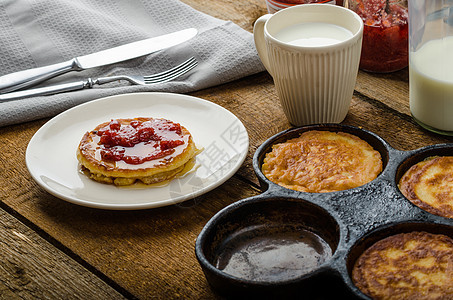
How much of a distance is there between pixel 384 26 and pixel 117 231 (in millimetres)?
962

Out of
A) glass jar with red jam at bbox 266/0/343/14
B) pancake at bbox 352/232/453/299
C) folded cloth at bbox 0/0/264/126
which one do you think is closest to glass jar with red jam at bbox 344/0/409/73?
glass jar with red jam at bbox 266/0/343/14

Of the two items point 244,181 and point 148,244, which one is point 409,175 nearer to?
point 244,181

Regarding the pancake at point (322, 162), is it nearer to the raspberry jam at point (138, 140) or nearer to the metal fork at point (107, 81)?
the raspberry jam at point (138, 140)

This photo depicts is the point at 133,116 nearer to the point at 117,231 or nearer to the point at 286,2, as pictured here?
the point at 117,231

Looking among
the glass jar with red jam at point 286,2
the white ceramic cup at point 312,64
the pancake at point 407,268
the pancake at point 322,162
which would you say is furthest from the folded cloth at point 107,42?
the pancake at point 407,268

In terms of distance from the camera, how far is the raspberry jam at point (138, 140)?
1.38 metres

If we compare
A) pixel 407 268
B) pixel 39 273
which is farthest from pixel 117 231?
pixel 407 268

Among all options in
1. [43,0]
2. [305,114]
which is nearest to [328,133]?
[305,114]

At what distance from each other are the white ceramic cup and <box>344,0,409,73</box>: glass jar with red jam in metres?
0.20

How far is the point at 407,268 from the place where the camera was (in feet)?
3.37

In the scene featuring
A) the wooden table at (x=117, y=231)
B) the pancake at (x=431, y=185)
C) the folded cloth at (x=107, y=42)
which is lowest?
the wooden table at (x=117, y=231)

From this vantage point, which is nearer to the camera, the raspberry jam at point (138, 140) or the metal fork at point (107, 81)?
the raspberry jam at point (138, 140)

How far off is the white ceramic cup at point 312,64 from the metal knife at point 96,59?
0.48 meters

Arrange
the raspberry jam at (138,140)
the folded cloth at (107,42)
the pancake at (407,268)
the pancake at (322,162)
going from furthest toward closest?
1. the folded cloth at (107,42)
2. the raspberry jam at (138,140)
3. the pancake at (322,162)
4. the pancake at (407,268)
